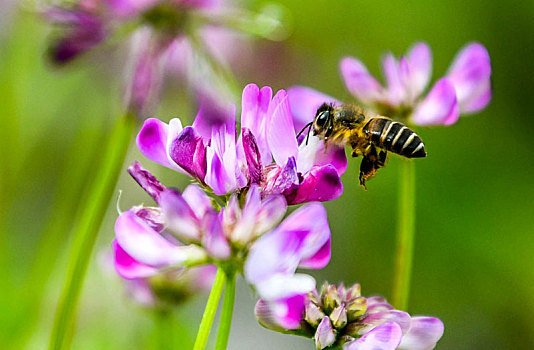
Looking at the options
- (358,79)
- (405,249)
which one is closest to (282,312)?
(405,249)

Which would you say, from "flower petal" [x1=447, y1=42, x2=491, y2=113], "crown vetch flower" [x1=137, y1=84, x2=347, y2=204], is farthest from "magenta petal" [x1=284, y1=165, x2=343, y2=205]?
"flower petal" [x1=447, y1=42, x2=491, y2=113]

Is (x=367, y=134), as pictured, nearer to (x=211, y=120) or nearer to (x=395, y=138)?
(x=395, y=138)

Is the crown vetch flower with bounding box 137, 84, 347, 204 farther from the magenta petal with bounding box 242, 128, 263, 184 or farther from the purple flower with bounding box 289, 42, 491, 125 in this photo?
the purple flower with bounding box 289, 42, 491, 125

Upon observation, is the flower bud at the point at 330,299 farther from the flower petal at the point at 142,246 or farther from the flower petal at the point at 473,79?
the flower petal at the point at 473,79

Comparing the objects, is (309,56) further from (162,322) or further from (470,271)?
(162,322)

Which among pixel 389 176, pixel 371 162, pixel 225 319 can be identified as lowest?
pixel 225 319

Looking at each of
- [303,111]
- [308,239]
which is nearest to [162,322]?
[303,111]
